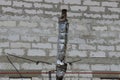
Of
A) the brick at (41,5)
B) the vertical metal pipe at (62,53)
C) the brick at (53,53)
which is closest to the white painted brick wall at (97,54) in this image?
the brick at (53,53)

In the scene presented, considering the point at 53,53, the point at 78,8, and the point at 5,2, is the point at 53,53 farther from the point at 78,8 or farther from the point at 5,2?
the point at 5,2

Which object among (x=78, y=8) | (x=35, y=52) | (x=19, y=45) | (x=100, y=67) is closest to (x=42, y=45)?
(x=35, y=52)

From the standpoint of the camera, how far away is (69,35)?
699 centimetres

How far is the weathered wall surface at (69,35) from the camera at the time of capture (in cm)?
677

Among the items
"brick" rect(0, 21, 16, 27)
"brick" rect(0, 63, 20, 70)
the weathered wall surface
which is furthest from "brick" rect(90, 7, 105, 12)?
"brick" rect(0, 63, 20, 70)

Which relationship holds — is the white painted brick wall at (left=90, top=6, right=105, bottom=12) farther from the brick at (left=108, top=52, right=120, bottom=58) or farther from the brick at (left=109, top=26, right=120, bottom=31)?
the brick at (left=108, top=52, right=120, bottom=58)

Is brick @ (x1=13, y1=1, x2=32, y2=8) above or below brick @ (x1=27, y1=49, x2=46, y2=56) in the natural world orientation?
above

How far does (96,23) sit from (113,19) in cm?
34

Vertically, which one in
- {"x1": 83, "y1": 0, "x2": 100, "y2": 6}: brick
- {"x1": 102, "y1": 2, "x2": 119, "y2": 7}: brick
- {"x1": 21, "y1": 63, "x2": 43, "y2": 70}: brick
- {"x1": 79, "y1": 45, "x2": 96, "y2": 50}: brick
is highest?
{"x1": 83, "y1": 0, "x2": 100, "y2": 6}: brick

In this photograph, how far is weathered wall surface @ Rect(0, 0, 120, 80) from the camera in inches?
266

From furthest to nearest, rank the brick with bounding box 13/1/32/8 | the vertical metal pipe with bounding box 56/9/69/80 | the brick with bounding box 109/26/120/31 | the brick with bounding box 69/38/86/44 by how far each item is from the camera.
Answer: the brick with bounding box 109/26/120/31 < the brick with bounding box 69/38/86/44 < the brick with bounding box 13/1/32/8 < the vertical metal pipe with bounding box 56/9/69/80

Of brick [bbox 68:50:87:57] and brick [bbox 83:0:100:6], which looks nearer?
brick [bbox 68:50:87:57]

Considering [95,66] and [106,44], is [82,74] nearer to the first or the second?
[95,66]

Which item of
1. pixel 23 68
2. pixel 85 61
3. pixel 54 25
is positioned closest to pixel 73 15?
pixel 54 25
